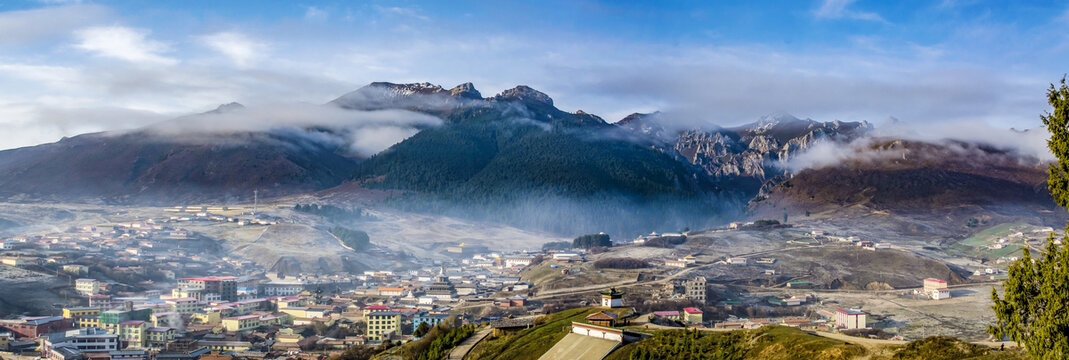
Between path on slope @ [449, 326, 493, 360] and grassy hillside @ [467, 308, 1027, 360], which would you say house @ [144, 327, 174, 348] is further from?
grassy hillside @ [467, 308, 1027, 360]

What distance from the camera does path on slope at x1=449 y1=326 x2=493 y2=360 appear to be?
46531 millimetres

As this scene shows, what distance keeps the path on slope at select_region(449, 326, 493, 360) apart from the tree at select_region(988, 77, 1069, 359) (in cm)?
3373

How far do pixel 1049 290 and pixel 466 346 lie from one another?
37.3m

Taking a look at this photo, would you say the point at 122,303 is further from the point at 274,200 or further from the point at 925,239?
the point at 925,239

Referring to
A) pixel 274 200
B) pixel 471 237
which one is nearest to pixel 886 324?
pixel 471 237

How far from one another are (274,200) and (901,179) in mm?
125565

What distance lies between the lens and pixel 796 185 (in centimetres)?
19412

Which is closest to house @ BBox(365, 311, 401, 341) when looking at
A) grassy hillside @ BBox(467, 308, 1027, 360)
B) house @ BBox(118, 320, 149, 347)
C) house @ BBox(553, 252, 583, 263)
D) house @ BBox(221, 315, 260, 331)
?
house @ BBox(221, 315, 260, 331)

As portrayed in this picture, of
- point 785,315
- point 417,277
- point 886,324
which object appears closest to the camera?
point 886,324

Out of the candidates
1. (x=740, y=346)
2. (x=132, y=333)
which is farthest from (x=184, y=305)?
(x=740, y=346)

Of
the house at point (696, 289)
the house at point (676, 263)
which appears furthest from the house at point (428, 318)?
the house at point (676, 263)

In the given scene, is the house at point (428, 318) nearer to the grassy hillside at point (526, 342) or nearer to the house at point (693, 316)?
the house at point (693, 316)

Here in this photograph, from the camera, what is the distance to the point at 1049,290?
1457cm

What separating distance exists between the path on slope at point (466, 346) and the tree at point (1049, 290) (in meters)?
33.7
